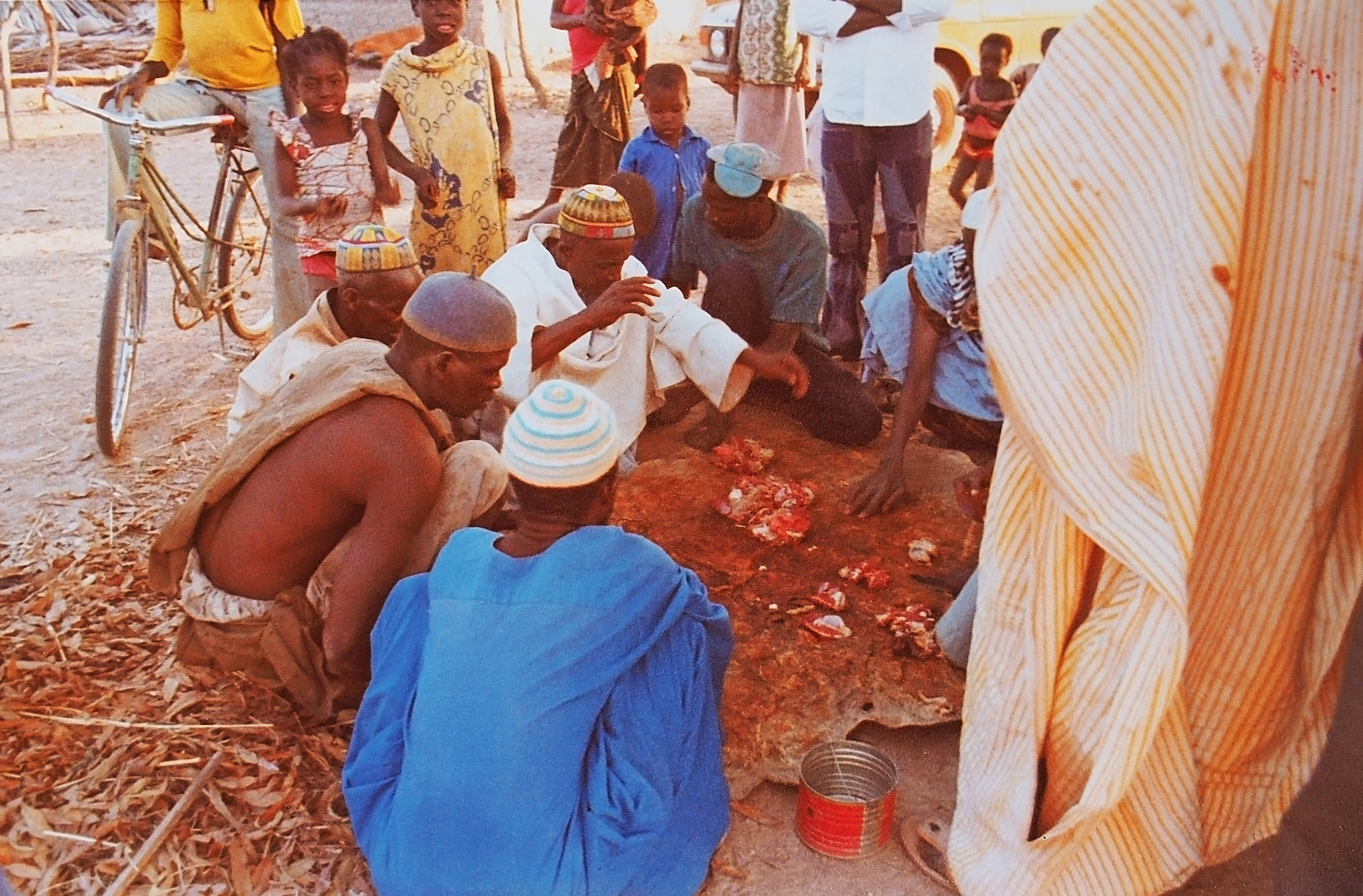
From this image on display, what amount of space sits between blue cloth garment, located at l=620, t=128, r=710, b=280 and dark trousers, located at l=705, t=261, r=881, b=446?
48 centimetres

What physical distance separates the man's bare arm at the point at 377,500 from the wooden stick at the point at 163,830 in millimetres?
444

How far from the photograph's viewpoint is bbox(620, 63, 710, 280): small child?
17.7 ft

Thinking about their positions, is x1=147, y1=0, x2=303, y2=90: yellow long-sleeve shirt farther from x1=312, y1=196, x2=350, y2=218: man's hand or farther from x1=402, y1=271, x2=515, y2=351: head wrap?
x1=402, y1=271, x2=515, y2=351: head wrap

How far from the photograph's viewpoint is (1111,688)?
2.02m

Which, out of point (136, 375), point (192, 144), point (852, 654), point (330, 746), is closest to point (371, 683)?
point (330, 746)

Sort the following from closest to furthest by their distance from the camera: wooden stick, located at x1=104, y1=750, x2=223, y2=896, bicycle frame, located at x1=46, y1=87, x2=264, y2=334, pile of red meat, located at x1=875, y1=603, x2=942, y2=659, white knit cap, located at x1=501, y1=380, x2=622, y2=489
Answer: white knit cap, located at x1=501, y1=380, x2=622, y2=489
wooden stick, located at x1=104, y1=750, x2=223, y2=896
pile of red meat, located at x1=875, y1=603, x2=942, y2=659
bicycle frame, located at x1=46, y1=87, x2=264, y2=334

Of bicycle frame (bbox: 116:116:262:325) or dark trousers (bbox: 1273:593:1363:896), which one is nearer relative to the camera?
dark trousers (bbox: 1273:593:1363:896)

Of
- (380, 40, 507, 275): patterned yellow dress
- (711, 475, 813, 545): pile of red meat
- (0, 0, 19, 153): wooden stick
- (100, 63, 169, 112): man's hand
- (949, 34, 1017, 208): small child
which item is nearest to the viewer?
(711, 475, 813, 545): pile of red meat

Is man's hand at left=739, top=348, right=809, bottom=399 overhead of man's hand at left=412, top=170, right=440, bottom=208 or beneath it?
beneath

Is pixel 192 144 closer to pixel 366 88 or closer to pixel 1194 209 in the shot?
pixel 366 88

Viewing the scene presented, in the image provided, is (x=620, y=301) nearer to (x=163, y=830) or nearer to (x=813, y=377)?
(x=813, y=377)

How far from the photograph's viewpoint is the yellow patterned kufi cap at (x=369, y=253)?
3.54m

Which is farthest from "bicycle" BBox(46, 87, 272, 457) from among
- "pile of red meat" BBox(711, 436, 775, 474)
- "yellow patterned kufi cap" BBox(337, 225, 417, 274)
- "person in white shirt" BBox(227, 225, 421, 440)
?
"pile of red meat" BBox(711, 436, 775, 474)

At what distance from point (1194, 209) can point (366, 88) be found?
12266mm
